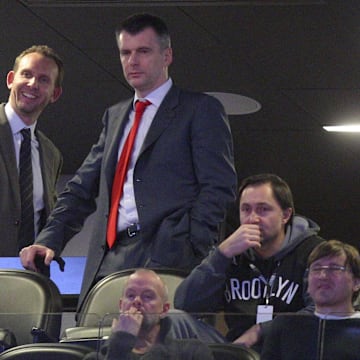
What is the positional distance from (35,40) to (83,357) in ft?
14.0

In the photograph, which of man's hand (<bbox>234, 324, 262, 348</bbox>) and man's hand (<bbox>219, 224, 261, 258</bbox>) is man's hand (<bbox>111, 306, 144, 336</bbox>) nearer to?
man's hand (<bbox>234, 324, 262, 348</bbox>)

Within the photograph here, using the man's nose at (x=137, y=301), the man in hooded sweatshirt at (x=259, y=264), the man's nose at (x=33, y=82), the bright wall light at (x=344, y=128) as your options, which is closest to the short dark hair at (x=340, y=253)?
the man in hooded sweatshirt at (x=259, y=264)

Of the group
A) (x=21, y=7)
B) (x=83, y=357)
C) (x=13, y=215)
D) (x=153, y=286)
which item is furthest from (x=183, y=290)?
(x=21, y=7)

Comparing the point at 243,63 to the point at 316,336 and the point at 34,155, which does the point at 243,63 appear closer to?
the point at 34,155

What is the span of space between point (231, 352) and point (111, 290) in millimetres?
856

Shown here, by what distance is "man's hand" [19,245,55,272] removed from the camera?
3832 mm

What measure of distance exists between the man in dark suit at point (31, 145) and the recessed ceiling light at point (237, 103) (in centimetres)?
337

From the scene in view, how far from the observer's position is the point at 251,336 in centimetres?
282

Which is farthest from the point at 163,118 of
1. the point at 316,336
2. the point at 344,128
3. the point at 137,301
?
the point at 344,128

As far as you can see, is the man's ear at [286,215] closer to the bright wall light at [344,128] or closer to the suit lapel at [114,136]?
the suit lapel at [114,136]

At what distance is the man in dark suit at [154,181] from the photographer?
373 cm

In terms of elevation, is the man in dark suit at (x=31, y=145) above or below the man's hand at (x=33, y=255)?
above

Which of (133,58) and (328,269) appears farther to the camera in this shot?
(133,58)

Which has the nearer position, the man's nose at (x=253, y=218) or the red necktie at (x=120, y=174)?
the man's nose at (x=253, y=218)
